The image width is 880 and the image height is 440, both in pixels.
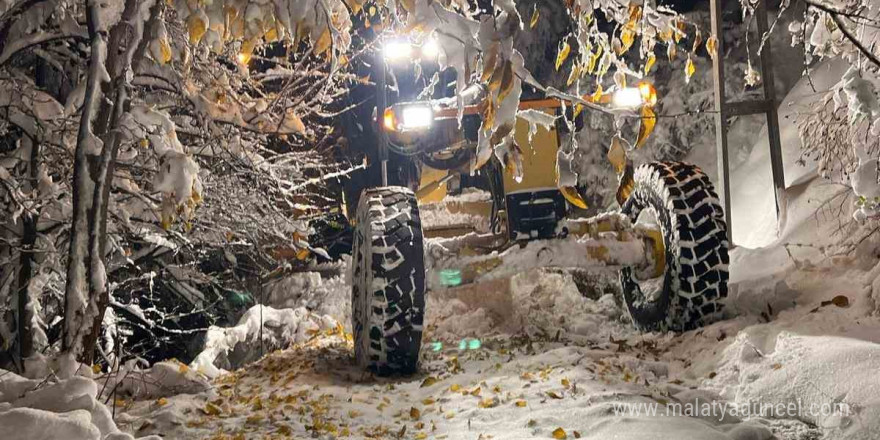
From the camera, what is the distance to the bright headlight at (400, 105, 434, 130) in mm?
5461

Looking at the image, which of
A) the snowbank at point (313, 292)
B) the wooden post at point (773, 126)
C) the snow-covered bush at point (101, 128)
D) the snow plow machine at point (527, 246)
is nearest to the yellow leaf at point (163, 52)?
the snow-covered bush at point (101, 128)

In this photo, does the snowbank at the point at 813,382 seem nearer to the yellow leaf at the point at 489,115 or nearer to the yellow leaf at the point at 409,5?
the yellow leaf at the point at 489,115

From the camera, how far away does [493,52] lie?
2.09 m

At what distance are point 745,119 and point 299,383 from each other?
38.4 ft

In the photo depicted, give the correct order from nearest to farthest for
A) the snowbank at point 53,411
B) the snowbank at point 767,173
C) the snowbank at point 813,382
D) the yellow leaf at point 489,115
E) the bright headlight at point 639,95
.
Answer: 1. the yellow leaf at point 489,115
2. the snowbank at point 53,411
3. the snowbank at point 813,382
4. the bright headlight at point 639,95
5. the snowbank at point 767,173

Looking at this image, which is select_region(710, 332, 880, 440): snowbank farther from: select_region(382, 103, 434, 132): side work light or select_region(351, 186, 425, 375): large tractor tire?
select_region(382, 103, 434, 132): side work light

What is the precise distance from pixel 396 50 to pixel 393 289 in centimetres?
172

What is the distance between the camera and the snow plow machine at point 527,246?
15.3ft

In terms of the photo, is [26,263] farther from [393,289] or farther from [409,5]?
[409,5]

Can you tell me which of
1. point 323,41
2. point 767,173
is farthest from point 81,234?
point 767,173

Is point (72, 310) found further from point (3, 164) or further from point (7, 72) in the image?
point (7, 72)

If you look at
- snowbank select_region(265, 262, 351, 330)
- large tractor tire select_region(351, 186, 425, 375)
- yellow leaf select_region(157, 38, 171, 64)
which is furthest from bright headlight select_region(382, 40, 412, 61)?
snowbank select_region(265, 262, 351, 330)

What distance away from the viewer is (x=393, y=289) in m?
4.60

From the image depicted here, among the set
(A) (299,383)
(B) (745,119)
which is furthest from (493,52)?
(B) (745,119)
